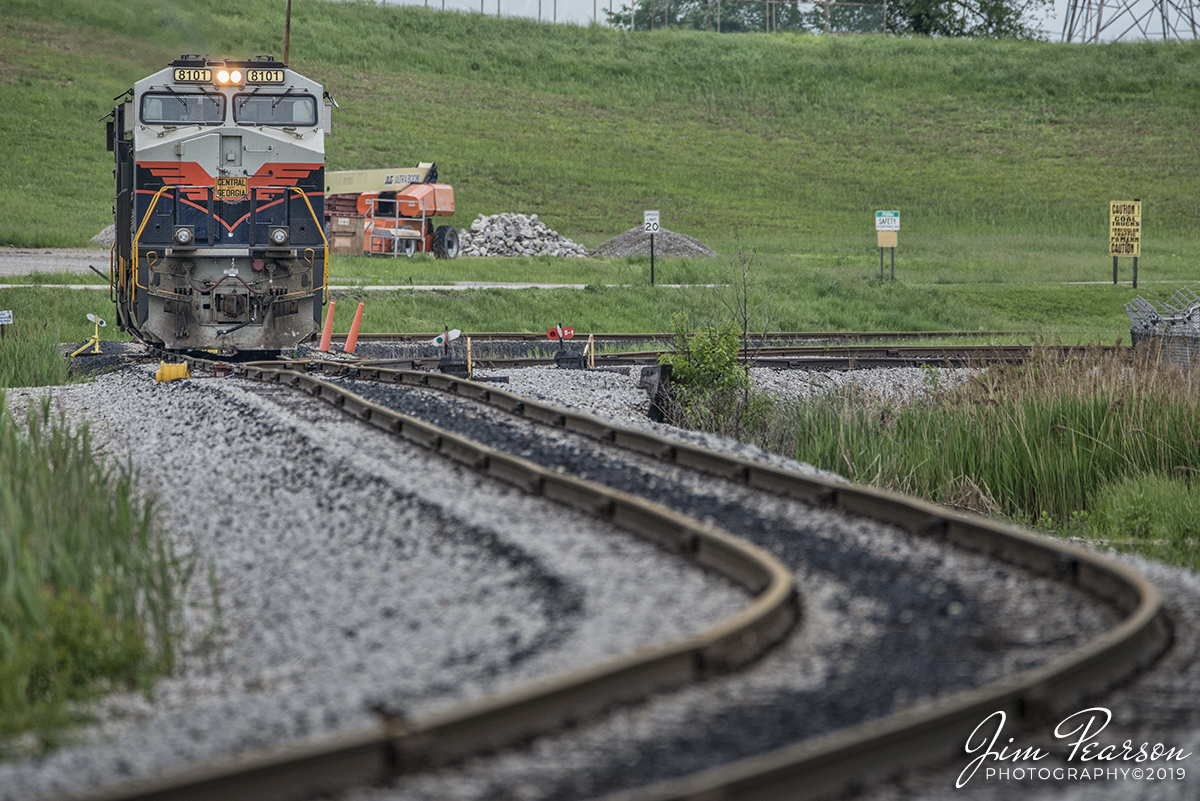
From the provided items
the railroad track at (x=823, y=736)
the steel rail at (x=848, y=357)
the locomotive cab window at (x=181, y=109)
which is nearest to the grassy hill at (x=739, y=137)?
the steel rail at (x=848, y=357)

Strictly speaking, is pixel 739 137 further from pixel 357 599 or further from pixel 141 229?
pixel 357 599

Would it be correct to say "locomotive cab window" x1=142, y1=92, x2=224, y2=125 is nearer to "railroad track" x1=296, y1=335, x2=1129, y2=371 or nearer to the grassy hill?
"railroad track" x1=296, y1=335, x2=1129, y2=371

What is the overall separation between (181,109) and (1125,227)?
1015 inches

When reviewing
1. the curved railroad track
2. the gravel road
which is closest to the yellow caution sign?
the curved railroad track

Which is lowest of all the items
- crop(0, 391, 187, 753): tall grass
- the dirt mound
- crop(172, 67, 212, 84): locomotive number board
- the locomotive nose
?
crop(0, 391, 187, 753): tall grass

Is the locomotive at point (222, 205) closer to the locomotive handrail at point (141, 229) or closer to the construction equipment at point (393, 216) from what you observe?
the locomotive handrail at point (141, 229)

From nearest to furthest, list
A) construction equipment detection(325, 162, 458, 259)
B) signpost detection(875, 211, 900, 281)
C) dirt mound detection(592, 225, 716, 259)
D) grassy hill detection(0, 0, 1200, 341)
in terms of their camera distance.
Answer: signpost detection(875, 211, 900, 281)
construction equipment detection(325, 162, 458, 259)
dirt mound detection(592, 225, 716, 259)
grassy hill detection(0, 0, 1200, 341)

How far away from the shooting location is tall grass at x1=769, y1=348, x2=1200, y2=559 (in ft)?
32.9

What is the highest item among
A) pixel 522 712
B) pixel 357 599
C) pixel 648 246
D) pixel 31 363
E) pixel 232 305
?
pixel 648 246

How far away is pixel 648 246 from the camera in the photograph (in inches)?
1473

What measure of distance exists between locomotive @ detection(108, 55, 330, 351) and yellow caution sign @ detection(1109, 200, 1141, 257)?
78.4 feet

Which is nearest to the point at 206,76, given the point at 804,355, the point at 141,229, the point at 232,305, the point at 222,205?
the point at 222,205

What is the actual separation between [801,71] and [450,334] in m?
61.9

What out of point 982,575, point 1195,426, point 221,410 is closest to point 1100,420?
point 1195,426
